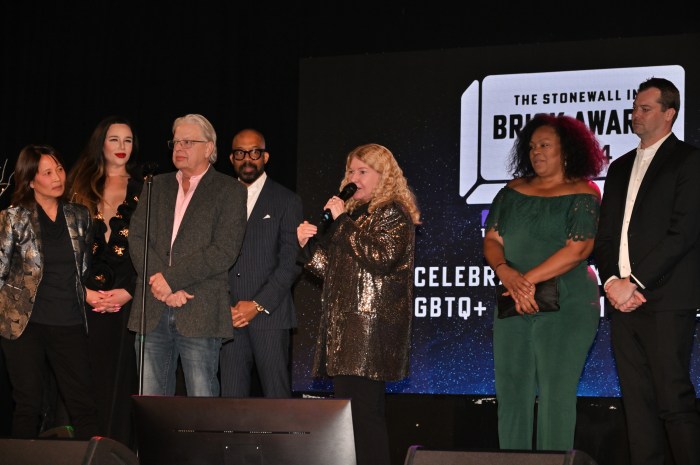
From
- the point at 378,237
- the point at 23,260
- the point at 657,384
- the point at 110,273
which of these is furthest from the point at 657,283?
the point at 23,260

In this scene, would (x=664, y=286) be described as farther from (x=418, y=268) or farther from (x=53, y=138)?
(x=53, y=138)

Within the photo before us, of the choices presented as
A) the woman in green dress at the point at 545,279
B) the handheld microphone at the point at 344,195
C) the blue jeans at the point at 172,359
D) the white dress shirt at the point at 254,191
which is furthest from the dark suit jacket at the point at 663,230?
the white dress shirt at the point at 254,191

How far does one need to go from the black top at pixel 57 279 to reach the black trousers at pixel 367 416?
1390mm

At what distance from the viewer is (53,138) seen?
6.82 meters

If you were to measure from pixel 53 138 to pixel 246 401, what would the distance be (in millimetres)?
4438

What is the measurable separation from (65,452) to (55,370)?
1.83 m

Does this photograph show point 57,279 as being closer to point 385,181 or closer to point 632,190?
point 385,181

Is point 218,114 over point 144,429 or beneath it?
over

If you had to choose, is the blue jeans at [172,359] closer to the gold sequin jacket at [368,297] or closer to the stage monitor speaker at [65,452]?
the gold sequin jacket at [368,297]

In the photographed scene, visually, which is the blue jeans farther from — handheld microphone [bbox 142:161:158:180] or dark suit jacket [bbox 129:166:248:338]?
handheld microphone [bbox 142:161:158:180]

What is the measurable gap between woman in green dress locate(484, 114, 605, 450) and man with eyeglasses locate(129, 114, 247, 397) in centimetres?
123

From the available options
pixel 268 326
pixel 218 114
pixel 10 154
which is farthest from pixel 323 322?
A: pixel 10 154

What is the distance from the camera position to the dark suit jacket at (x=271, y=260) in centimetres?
487

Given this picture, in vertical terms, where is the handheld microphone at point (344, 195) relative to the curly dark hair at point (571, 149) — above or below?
below
